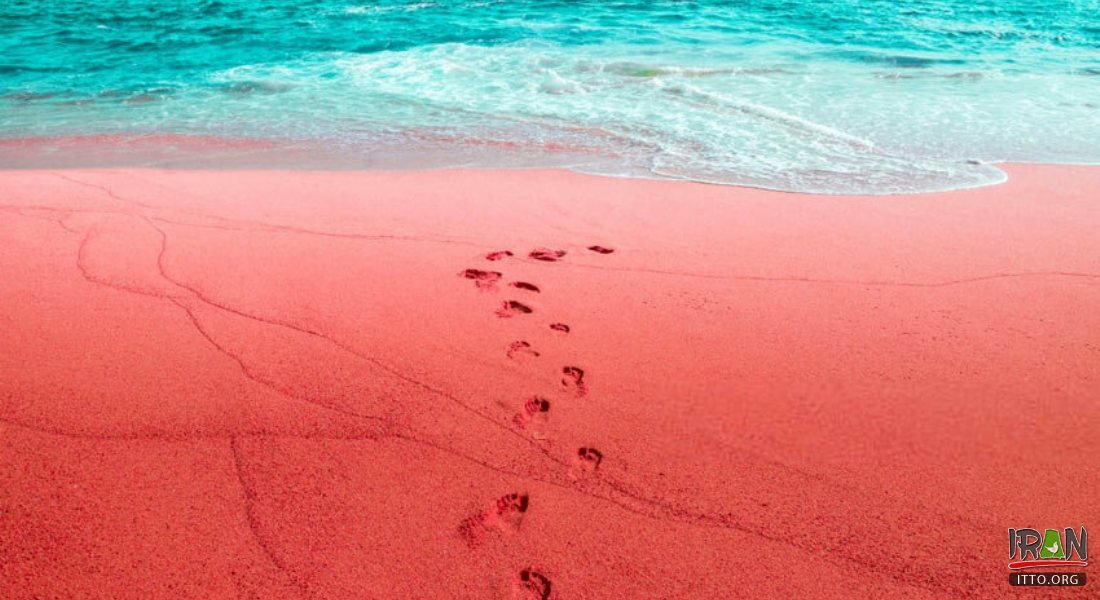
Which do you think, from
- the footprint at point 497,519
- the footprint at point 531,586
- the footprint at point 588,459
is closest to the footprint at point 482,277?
the footprint at point 588,459

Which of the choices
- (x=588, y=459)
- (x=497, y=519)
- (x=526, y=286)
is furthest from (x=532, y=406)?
(x=526, y=286)

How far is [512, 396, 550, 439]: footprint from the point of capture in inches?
98.8

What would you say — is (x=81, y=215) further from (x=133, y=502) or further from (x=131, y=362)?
(x=133, y=502)

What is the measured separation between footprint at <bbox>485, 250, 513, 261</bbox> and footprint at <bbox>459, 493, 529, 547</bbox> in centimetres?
185

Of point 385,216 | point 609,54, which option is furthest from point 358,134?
point 609,54

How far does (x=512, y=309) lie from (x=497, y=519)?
134cm

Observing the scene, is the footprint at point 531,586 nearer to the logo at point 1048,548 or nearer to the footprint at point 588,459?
the footprint at point 588,459

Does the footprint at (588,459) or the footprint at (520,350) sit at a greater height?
the footprint at (520,350)

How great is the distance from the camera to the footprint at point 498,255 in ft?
12.6

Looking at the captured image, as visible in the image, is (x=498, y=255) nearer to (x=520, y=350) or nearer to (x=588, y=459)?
(x=520, y=350)

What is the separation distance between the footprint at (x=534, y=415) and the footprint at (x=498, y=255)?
1337 millimetres

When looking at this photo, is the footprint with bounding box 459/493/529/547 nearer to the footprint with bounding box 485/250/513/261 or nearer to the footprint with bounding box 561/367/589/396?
the footprint with bounding box 561/367/589/396

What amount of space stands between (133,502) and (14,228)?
282 cm

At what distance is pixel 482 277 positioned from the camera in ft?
11.8
